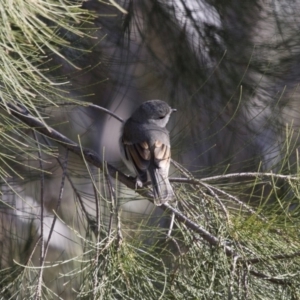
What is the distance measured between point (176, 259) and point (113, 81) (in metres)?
A: 1.88

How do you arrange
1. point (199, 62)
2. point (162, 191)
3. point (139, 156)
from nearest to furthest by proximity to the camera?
point (162, 191) < point (139, 156) < point (199, 62)

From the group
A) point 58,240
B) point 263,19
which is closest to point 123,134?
point 263,19

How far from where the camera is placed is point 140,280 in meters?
1.83

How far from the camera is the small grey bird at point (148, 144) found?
8.74 ft

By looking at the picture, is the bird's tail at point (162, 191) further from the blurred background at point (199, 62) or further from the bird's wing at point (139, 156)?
the blurred background at point (199, 62)

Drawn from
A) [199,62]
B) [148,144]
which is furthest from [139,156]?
[199,62]

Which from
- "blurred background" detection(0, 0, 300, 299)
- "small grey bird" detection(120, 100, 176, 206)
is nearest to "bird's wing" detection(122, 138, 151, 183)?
"small grey bird" detection(120, 100, 176, 206)

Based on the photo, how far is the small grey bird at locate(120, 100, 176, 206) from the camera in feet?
8.74

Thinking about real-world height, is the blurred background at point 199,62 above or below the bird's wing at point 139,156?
above

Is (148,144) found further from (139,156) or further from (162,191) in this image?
(162,191)

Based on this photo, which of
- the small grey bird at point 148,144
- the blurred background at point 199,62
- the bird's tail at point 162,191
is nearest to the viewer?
the bird's tail at point 162,191

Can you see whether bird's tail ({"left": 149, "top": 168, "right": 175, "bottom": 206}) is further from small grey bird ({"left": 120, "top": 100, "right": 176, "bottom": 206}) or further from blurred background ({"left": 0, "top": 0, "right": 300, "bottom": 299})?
blurred background ({"left": 0, "top": 0, "right": 300, "bottom": 299})

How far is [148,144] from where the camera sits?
295cm

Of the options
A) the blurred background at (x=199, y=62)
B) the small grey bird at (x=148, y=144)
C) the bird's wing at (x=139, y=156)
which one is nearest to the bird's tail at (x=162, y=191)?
the small grey bird at (x=148, y=144)
